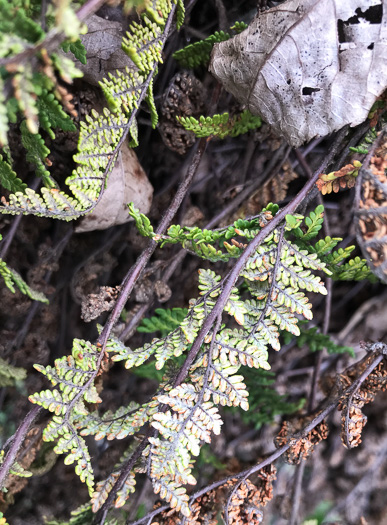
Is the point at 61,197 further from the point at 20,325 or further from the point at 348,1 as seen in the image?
the point at 20,325

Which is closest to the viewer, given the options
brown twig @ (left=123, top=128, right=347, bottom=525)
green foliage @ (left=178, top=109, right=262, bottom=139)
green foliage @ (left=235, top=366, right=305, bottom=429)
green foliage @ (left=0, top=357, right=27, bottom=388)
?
brown twig @ (left=123, top=128, right=347, bottom=525)

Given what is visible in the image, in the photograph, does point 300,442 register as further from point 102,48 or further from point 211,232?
point 102,48

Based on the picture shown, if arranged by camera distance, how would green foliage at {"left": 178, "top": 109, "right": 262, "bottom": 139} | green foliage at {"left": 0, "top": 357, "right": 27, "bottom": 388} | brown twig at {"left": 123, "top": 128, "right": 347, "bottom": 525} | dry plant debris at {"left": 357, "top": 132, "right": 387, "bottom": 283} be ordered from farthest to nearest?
1. green foliage at {"left": 0, "top": 357, "right": 27, "bottom": 388}
2. green foliage at {"left": 178, "top": 109, "right": 262, "bottom": 139}
3. brown twig at {"left": 123, "top": 128, "right": 347, "bottom": 525}
4. dry plant debris at {"left": 357, "top": 132, "right": 387, "bottom": 283}

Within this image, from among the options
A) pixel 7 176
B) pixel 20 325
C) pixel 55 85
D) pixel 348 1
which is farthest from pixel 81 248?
pixel 348 1

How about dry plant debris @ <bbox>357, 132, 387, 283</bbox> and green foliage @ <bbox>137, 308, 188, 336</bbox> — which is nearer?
dry plant debris @ <bbox>357, 132, 387, 283</bbox>

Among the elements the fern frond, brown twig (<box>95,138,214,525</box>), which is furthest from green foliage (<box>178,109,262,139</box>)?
the fern frond

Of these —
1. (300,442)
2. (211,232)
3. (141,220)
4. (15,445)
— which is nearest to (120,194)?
(141,220)

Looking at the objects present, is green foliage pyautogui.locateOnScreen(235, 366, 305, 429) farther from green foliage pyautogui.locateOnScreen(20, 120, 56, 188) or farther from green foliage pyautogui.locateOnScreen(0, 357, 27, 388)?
green foliage pyautogui.locateOnScreen(20, 120, 56, 188)
